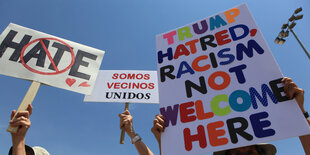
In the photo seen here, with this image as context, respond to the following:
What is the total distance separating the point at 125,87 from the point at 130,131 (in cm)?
158

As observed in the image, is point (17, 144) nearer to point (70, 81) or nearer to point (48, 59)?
point (70, 81)

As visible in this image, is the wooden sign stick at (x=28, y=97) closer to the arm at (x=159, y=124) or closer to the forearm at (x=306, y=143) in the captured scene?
the arm at (x=159, y=124)

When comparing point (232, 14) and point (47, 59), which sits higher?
point (232, 14)

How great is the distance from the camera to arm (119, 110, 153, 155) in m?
1.97

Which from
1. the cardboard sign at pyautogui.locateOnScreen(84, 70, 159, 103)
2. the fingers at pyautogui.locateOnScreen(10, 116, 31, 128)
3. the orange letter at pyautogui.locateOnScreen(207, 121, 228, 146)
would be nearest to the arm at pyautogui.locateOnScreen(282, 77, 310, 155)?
the orange letter at pyautogui.locateOnScreen(207, 121, 228, 146)

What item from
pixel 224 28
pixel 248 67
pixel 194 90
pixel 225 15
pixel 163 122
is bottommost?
pixel 163 122

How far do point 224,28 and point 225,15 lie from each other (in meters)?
0.23

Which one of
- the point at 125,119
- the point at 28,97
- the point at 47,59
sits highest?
the point at 47,59

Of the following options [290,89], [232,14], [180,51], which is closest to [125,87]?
[180,51]

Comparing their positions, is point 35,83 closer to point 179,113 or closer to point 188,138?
point 179,113

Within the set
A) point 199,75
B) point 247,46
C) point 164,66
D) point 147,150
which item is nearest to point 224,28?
point 247,46

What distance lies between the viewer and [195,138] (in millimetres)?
1462

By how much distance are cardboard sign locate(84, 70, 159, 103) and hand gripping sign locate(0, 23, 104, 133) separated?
44.1 inches

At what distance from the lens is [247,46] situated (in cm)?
171
